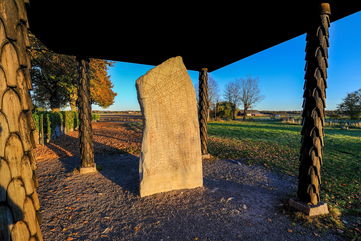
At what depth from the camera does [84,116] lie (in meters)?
4.72

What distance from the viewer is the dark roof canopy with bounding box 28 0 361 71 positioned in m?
2.66

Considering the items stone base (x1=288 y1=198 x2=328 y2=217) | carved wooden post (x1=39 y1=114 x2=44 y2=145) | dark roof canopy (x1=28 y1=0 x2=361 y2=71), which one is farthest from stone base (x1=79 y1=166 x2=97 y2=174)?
carved wooden post (x1=39 y1=114 x2=44 y2=145)

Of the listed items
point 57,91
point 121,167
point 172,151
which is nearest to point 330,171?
point 172,151

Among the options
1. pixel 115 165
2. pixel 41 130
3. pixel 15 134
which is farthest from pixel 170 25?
pixel 41 130

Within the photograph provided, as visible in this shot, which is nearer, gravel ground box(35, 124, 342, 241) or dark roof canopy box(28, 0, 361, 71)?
gravel ground box(35, 124, 342, 241)

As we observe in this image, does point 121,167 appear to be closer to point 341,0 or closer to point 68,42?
point 68,42

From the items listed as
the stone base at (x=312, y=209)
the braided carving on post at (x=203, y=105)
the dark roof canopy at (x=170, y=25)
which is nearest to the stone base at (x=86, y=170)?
the dark roof canopy at (x=170, y=25)

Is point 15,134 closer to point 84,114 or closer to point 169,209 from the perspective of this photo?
point 169,209

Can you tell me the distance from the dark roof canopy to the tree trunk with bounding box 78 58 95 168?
497 millimetres

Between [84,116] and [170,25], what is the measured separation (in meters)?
3.60

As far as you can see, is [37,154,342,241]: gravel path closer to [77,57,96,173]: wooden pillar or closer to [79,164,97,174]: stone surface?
[79,164,97,174]: stone surface

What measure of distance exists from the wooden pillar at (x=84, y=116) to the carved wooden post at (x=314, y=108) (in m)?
5.48

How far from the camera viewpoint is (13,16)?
0.92 metres

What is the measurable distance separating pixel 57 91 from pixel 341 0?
2059cm
